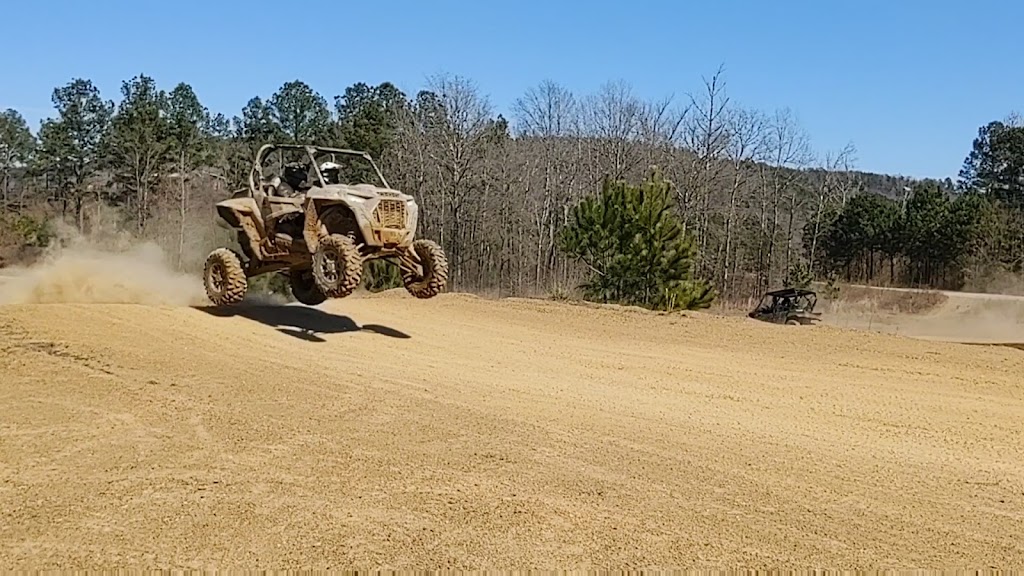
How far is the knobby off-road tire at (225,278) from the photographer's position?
14.5 meters

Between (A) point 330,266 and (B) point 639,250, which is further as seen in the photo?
(B) point 639,250

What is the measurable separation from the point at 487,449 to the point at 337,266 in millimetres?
5996

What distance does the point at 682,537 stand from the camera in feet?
17.2

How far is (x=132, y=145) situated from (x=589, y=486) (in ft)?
162

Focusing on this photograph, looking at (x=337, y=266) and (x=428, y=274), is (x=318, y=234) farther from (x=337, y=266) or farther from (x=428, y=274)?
(x=428, y=274)

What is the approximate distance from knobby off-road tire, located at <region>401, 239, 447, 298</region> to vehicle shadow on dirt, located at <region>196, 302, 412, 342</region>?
0.83m

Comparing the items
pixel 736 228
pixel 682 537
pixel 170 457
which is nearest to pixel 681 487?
pixel 682 537

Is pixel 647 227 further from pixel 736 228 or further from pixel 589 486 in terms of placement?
pixel 736 228

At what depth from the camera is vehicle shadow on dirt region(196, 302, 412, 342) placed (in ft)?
45.5

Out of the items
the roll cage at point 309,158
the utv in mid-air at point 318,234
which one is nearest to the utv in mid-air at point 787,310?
the utv in mid-air at point 318,234

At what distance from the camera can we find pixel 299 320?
14680 millimetres

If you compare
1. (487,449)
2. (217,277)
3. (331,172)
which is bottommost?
(487,449)

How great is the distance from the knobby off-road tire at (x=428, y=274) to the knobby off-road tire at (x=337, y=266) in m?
1.22

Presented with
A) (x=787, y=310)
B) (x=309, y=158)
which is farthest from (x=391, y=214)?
(x=787, y=310)
